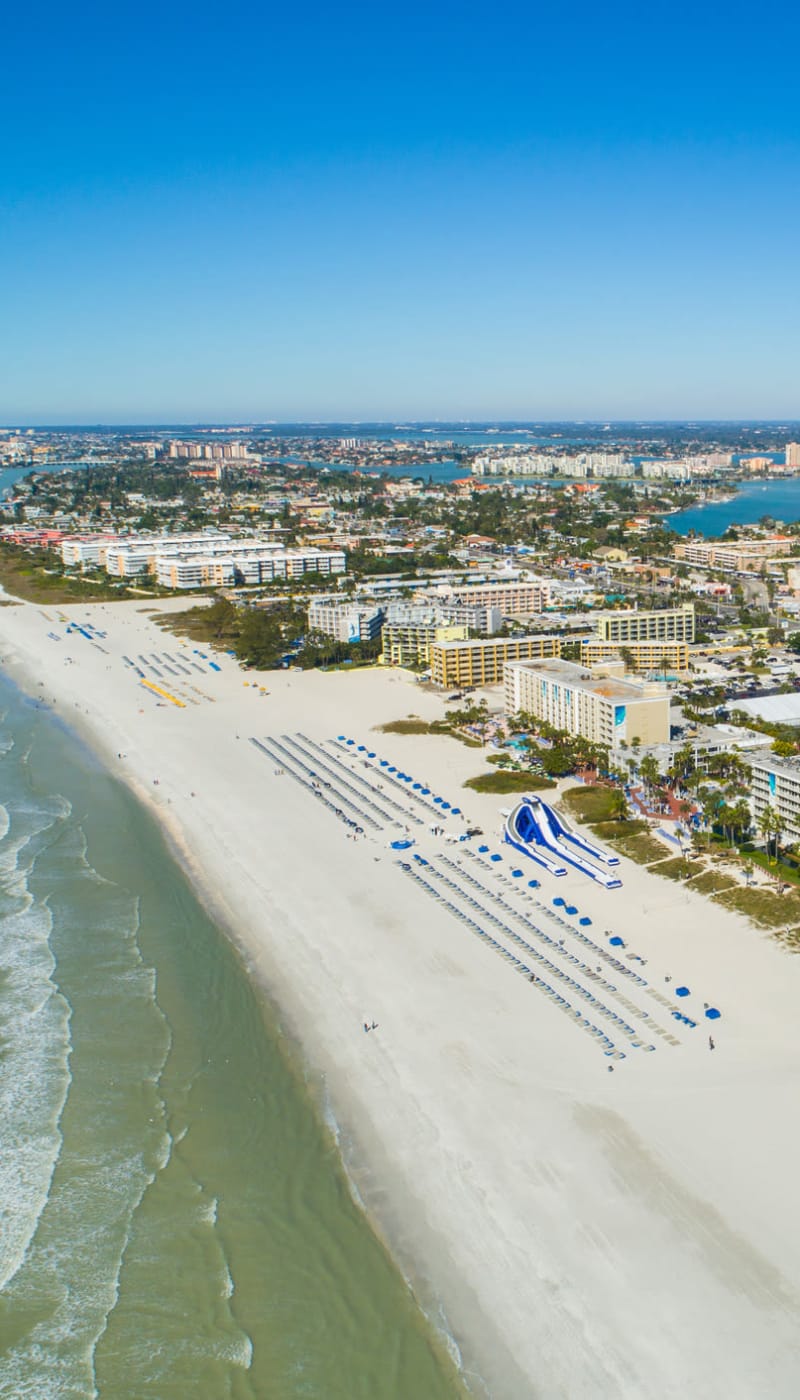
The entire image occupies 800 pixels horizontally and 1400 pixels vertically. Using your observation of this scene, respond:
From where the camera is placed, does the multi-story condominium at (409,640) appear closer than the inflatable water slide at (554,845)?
No

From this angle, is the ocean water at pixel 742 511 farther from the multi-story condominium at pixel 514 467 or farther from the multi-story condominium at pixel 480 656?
the multi-story condominium at pixel 480 656

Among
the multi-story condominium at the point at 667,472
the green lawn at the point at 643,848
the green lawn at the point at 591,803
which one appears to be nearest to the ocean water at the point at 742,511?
the multi-story condominium at the point at 667,472

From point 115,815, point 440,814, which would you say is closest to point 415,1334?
point 440,814

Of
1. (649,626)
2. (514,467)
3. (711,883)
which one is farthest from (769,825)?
(514,467)

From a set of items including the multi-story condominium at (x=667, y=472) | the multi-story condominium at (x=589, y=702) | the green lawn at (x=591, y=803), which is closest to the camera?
the green lawn at (x=591, y=803)

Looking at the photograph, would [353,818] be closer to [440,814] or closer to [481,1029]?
[440,814]

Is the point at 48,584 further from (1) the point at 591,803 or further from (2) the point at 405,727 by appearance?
(1) the point at 591,803

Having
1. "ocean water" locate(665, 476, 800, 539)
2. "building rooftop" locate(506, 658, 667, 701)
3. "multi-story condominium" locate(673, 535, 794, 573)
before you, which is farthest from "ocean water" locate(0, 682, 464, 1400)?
"ocean water" locate(665, 476, 800, 539)
